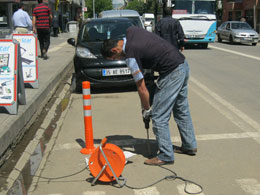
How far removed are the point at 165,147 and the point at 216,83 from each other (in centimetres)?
555

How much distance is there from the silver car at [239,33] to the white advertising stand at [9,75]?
19634 mm

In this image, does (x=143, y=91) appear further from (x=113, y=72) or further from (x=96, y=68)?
(x=96, y=68)

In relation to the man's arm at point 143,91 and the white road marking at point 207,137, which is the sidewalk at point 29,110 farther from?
the man's arm at point 143,91

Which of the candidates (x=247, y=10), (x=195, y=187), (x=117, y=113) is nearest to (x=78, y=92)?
(x=117, y=113)

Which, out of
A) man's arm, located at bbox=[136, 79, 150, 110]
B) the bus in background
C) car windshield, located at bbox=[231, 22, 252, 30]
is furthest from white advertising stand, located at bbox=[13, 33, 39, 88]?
car windshield, located at bbox=[231, 22, 252, 30]

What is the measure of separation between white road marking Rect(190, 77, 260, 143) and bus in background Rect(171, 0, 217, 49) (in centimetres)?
1150

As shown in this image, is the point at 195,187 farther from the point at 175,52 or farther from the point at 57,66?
the point at 57,66

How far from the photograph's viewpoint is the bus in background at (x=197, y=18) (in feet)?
64.3

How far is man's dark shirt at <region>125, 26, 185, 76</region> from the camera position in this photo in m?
3.81

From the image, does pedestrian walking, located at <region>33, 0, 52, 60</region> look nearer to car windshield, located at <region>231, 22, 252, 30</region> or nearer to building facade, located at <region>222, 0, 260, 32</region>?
car windshield, located at <region>231, 22, 252, 30</region>

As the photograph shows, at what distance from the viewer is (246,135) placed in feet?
17.4

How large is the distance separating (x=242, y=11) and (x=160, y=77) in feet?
165

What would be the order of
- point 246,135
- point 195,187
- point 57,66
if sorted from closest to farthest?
1. point 195,187
2. point 246,135
3. point 57,66

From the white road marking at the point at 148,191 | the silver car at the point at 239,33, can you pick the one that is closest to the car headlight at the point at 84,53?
the white road marking at the point at 148,191
